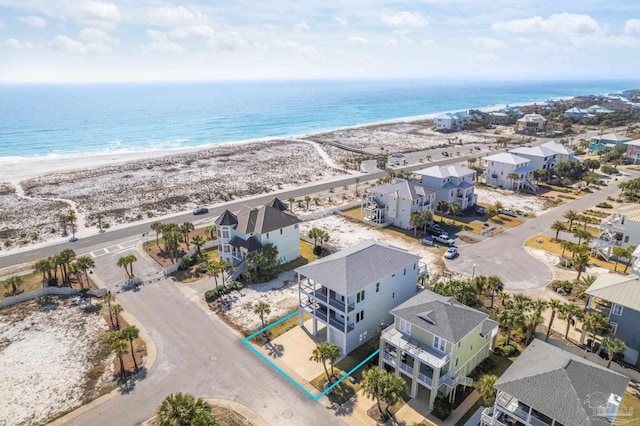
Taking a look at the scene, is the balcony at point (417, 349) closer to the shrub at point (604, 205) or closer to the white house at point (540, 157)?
the shrub at point (604, 205)

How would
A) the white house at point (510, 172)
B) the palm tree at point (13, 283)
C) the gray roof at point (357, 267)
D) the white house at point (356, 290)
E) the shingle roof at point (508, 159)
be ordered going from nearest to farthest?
the gray roof at point (357, 267)
the white house at point (356, 290)
the palm tree at point (13, 283)
the white house at point (510, 172)
the shingle roof at point (508, 159)

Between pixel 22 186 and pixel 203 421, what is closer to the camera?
pixel 203 421

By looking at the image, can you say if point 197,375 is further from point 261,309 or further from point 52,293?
point 52,293

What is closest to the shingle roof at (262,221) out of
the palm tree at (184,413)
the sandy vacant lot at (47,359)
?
the sandy vacant lot at (47,359)

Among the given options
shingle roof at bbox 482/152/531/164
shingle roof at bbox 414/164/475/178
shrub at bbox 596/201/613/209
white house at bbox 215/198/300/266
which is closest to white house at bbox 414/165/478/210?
shingle roof at bbox 414/164/475/178

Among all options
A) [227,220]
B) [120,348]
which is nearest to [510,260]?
[227,220]

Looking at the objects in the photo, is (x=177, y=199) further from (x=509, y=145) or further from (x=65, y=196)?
(x=509, y=145)

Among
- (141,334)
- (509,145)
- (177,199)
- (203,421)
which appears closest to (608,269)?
(203,421)
